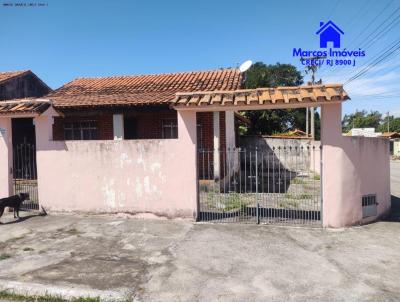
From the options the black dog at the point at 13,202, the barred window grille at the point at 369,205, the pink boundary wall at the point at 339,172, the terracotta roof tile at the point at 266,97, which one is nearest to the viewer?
the terracotta roof tile at the point at 266,97

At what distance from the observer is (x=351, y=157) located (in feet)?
22.5

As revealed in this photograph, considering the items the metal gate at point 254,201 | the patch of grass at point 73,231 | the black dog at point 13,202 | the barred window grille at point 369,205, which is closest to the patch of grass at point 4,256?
the patch of grass at point 73,231

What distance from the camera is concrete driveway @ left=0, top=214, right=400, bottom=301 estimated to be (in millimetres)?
4113

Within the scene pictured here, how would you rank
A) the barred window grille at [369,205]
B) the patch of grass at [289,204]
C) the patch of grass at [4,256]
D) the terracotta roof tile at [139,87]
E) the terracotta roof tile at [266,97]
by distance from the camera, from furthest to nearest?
the terracotta roof tile at [139,87]
the patch of grass at [289,204]
the barred window grille at [369,205]
the terracotta roof tile at [266,97]
the patch of grass at [4,256]

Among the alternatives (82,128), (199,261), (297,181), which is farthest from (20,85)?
(199,261)

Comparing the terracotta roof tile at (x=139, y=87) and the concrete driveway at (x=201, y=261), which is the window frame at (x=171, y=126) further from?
the concrete driveway at (x=201, y=261)

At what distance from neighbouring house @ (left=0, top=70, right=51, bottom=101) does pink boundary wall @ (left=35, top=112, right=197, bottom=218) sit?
9858 millimetres

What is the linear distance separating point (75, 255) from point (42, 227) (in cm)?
224

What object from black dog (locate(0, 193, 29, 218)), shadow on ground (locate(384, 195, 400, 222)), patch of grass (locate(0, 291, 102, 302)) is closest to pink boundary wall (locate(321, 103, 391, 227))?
shadow on ground (locate(384, 195, 400, 222))

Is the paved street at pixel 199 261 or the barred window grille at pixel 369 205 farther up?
the barred window grille at pixel 369 205

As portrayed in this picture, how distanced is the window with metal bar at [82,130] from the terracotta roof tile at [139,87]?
38.7 inches

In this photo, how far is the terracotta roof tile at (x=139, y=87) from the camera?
1255cm

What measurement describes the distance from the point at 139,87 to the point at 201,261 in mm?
10811

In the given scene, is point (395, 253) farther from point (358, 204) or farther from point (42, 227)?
point (42, 227)
